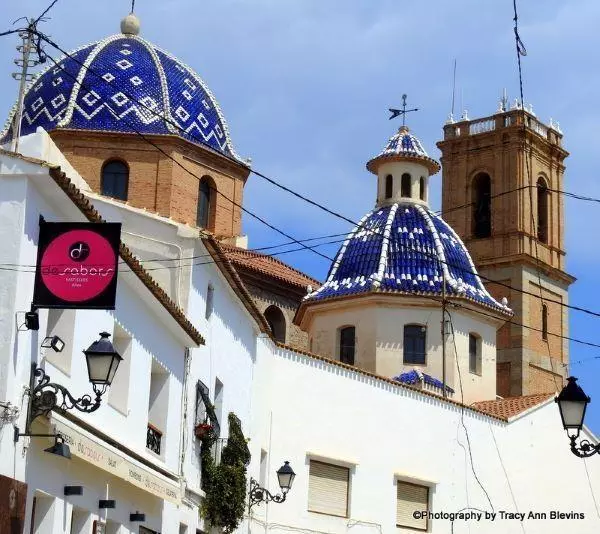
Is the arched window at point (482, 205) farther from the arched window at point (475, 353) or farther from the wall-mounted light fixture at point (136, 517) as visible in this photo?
the wall-mounted light fixture at point (136, 517)

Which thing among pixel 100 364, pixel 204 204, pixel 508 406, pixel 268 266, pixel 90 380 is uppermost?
pixel 268 266

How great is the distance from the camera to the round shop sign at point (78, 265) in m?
13.5

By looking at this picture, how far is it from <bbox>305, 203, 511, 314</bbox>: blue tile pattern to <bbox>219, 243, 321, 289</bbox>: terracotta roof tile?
1952 mm

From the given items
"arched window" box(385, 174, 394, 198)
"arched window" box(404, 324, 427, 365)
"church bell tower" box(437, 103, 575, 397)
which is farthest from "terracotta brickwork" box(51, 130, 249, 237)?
"church bell tower" box(437, 103, 575, 397)

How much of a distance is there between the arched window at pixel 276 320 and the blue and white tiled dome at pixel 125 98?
265 inches

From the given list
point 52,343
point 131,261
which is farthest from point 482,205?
point 52,343

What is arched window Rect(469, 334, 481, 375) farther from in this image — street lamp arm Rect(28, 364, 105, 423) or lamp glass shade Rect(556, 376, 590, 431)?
street lamp arm Rect(28, 364, 105, 423)

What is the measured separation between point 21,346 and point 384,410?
1531 centimetres

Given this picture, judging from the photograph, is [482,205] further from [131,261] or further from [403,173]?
[131,261]

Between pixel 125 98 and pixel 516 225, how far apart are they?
119 ft

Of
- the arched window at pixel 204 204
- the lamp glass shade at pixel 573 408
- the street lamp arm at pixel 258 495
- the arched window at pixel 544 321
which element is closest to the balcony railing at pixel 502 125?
the arched window at pixel 544 321

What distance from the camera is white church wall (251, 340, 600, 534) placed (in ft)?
84.8

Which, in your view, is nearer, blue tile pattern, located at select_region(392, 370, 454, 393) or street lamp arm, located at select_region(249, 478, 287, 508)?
street lamp arm, located at select_region(249, 478, 287, 508)

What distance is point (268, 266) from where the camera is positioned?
39.3 meters
